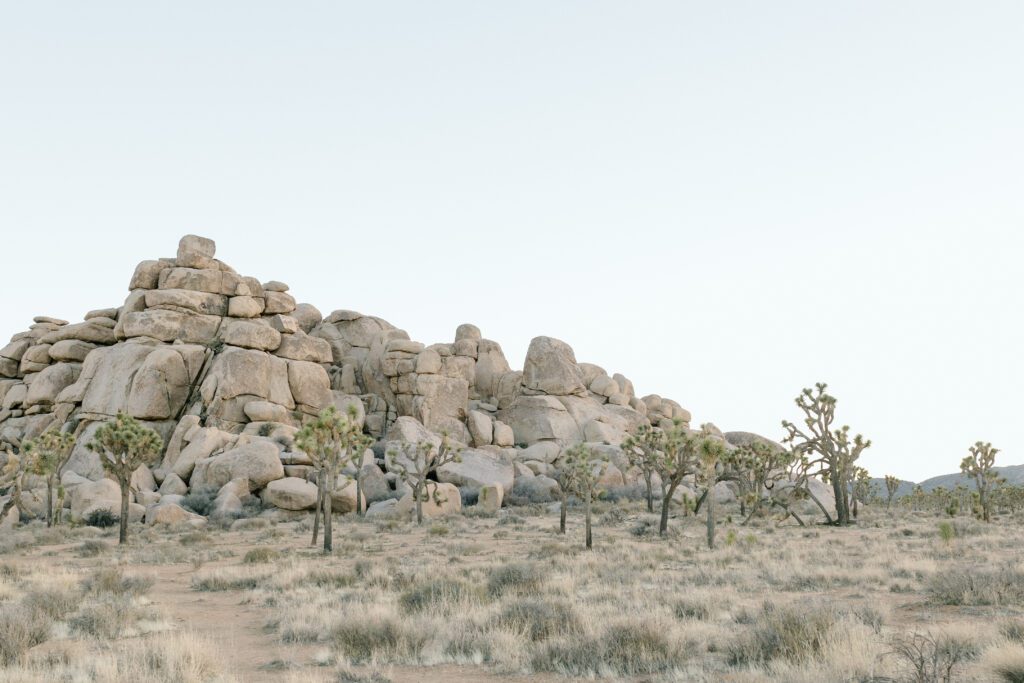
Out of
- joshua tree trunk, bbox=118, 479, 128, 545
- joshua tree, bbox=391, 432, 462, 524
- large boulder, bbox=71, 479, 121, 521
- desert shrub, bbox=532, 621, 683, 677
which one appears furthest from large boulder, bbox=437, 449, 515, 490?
desert shrub, bbox=532, 621, 683, 677

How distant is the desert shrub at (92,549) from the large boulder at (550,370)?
149 feet

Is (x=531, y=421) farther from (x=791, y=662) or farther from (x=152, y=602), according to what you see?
(x=791, y=662)

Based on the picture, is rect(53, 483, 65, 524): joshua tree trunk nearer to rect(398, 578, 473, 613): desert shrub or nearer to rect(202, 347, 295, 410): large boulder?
rect(202, 347, 295, 410): large boulder

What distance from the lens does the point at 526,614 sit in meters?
13.2

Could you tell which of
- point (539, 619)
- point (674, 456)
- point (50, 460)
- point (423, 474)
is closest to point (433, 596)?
point (539, 619)

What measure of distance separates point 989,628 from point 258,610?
13909mm

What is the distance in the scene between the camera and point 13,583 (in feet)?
61.8

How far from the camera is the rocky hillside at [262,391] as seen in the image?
4934 cm

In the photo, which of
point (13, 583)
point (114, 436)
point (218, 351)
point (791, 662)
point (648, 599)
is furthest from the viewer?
point (218, 351)

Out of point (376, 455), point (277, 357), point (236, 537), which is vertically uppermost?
point (277, 357)

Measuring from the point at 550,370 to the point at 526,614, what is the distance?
58.7 meters

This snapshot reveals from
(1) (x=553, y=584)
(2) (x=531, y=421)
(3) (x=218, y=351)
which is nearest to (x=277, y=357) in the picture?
(3) (x=218, y=351)

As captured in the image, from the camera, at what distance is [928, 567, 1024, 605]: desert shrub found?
14938mm

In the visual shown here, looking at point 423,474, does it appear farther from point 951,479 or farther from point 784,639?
point 951,479
